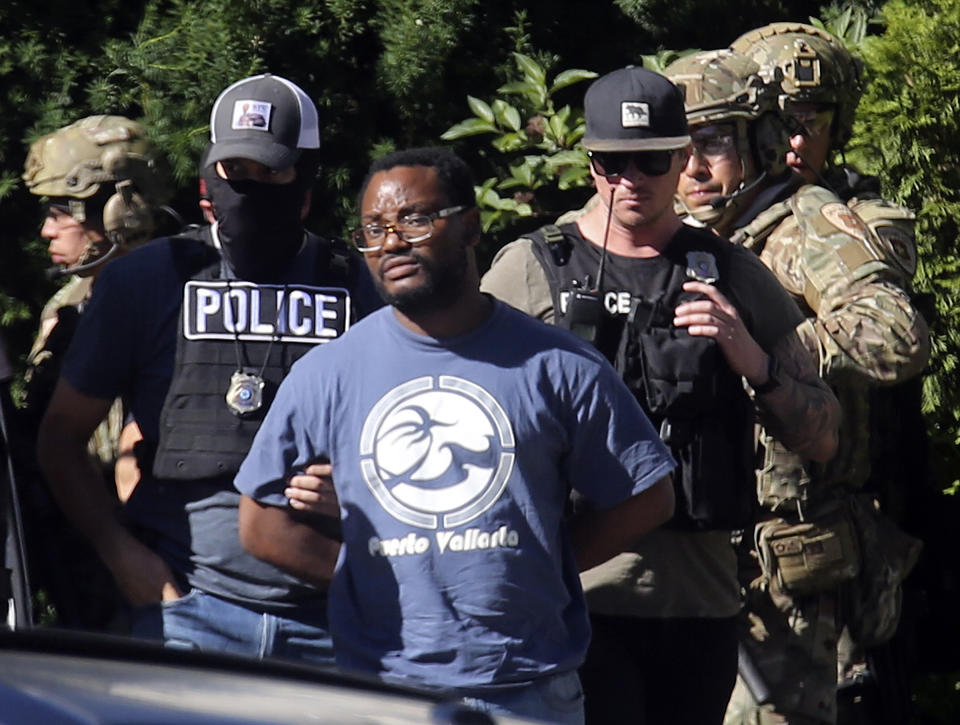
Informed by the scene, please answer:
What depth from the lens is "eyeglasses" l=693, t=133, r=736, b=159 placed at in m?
5.46

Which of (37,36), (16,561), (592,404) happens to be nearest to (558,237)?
(592,404)

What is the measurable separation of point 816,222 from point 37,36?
107 inches

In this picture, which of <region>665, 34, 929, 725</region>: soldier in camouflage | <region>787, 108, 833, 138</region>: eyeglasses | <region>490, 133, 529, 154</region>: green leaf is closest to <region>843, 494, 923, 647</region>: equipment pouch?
<region>665, 34, 929, 725</region>: soldier in camouflage

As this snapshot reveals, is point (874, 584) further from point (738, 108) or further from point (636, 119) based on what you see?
point (636, 119)

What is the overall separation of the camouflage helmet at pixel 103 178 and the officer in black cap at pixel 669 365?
1.17 meters

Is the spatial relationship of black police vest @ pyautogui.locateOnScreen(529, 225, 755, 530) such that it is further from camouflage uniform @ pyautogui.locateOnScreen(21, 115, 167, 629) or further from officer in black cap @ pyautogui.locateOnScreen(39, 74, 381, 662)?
camouflage uniform @ pyautogui.locateOnScreen(21, 115, 167, 629)

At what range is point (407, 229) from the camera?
156 inches

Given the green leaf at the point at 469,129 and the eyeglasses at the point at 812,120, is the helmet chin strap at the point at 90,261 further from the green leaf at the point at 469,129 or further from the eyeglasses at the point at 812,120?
the eyeglasses at the point at 812,120

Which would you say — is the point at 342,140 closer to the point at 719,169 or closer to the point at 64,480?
the point at 719,169

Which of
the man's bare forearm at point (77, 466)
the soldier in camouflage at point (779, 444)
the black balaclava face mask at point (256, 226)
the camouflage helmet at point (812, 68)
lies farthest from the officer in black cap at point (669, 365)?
the camouflage helmet at point (812, 68)

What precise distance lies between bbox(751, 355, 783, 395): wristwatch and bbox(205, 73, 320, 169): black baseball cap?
47.1 inches

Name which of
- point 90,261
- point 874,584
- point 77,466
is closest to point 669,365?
point 77,466

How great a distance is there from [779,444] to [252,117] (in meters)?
1.84

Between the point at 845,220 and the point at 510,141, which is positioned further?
the point at 510,141
